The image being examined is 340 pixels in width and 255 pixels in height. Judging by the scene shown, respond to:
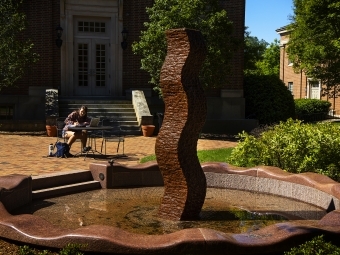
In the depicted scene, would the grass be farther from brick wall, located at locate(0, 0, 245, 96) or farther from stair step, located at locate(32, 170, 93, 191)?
brick wall, located at locate(0, 0, 245, 96)

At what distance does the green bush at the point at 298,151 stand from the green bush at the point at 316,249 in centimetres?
441

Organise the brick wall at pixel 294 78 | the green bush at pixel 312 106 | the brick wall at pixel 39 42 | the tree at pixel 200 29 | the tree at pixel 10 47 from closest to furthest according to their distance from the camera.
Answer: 1. the tree at pixel 200 29
2. the tree at pixel 10 47
3. the brick wall at pixel 39 42
4. the green bush at pixel 312 106
5. the brick wall at pixel 294 78

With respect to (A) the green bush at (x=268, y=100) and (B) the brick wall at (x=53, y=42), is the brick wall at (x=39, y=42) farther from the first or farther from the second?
(A) the green bush at (x=268, y=100)

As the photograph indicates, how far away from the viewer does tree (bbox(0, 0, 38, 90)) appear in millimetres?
18500

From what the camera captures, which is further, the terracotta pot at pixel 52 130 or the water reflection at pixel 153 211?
the terracotta pot at pixel 52 130

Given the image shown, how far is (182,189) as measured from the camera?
20.0 feet

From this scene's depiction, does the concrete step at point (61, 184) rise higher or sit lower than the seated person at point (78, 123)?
lower

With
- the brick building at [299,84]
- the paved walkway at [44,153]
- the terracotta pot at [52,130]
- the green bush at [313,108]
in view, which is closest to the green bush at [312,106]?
the green bush at [313,108]

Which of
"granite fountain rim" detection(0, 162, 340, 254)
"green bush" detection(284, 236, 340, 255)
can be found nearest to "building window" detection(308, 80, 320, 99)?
"granite fountain rim" detection(0, 162, 340, 254)

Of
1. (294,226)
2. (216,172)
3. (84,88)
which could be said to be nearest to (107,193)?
(216,172)

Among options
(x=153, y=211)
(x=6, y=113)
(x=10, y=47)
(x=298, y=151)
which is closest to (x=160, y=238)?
(x=153, y=211)

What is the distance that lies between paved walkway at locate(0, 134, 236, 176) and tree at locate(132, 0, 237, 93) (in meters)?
2.38

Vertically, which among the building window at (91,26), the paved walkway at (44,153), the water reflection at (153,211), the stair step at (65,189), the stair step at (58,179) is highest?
the building window at (91,26)

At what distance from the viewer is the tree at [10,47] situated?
728 inches
